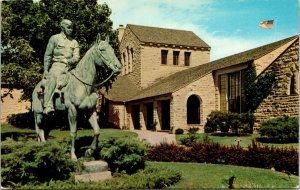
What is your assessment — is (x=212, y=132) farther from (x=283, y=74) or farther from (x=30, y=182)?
(x=30, y=182)

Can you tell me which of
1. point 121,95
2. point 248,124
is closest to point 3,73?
point 248,124

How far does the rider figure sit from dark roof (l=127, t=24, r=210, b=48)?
1224 inches

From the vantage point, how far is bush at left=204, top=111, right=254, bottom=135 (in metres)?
26.6

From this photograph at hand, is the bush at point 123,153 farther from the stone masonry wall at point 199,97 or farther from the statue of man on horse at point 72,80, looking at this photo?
Result: the stone masonry wall at point 199,97

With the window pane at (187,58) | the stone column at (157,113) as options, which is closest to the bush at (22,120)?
the stone column at (157,113)

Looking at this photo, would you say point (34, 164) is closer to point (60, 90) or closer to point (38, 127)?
point (60, 90)

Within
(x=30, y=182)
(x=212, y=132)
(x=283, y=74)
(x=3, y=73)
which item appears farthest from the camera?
(x=212, y=132)

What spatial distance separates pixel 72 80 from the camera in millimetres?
10625

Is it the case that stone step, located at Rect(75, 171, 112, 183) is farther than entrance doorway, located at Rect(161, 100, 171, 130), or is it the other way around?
entrance doorway, located at Rect(161, 100, 171, 130)

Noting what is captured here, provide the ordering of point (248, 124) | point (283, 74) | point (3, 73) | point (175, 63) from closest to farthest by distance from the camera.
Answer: point (3, 73)
point (283, 74)
point (248, 124)
point (175, 63)

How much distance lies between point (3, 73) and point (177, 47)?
24.4 meters

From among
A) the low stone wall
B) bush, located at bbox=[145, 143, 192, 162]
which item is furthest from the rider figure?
the low stone wall

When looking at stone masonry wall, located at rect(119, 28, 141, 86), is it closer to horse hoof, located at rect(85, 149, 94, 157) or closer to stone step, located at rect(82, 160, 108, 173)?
horse hoof, located at rect(85, 149, 94, 157)

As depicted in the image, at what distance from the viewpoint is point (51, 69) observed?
36.5 ft
